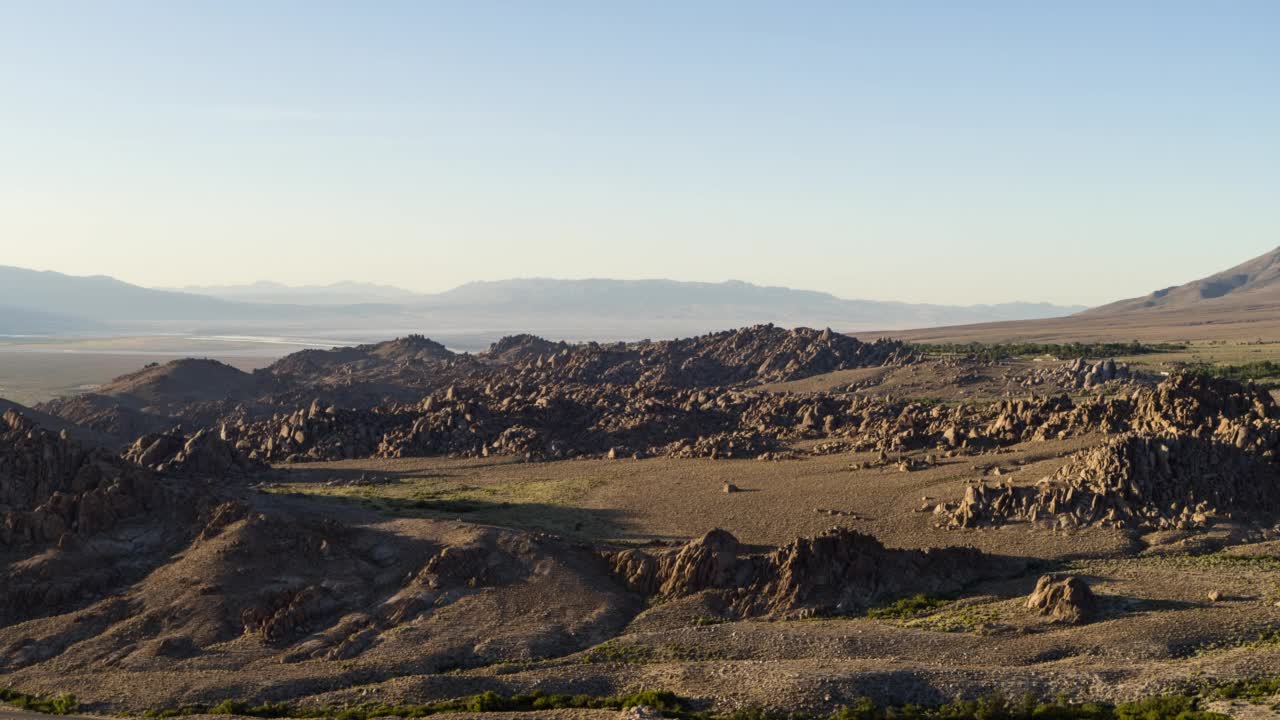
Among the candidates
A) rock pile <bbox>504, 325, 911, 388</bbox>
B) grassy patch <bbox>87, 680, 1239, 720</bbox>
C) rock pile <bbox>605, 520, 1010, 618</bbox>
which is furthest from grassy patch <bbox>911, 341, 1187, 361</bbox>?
grassy patch <bbox>87, 680, 1239, 720</bbox>

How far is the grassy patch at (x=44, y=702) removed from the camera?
37.3m

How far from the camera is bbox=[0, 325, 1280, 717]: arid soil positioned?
37.5 metres

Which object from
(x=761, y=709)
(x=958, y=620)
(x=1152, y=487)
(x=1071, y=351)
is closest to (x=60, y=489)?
(x=761, y=709)

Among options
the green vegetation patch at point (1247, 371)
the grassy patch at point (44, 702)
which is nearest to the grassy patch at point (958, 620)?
the grassy patch at point (44, 702)

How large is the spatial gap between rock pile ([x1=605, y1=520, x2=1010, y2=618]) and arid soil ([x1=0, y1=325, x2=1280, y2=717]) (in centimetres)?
11

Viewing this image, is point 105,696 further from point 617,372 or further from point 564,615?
point 617,372

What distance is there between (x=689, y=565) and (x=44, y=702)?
2209 centimetres

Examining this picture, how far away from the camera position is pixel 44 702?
37.8 m

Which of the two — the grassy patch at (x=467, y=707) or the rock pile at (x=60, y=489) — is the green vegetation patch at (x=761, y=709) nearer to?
the grassy patch at (x=467, y=707)

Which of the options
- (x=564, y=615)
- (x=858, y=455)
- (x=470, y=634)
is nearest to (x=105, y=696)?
(x=470, y=634)

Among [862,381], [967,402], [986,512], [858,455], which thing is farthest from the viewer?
[862,381]

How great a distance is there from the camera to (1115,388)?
295 feet

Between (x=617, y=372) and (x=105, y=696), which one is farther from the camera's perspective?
(x=617, y=372)

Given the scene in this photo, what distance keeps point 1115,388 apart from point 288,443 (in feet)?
201
